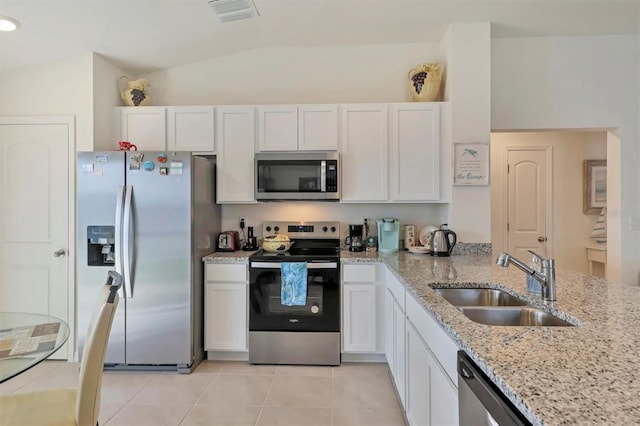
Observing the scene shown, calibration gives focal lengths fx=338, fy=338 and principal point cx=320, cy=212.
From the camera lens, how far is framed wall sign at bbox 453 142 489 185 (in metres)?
2.88

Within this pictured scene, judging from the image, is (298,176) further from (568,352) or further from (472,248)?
(568,352)

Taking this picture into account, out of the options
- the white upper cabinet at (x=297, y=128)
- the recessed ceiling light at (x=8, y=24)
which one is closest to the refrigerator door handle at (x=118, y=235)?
the white upper cabinet at (x=297, y=128)

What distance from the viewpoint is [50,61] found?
289 cm

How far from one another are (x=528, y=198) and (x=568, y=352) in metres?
4.02

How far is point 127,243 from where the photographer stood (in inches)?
103

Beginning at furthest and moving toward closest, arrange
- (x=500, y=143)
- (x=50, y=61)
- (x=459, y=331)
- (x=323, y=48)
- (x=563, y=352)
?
(x=500, y=143) < (x=323, y=48) < (x=50, y=61) < (x=459, y=331) < (x=563, y=352)

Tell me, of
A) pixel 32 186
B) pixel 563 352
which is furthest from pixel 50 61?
pixel 563 352

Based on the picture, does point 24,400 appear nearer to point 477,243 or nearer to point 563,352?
point 563,352

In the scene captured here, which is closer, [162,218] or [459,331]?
[459,331]

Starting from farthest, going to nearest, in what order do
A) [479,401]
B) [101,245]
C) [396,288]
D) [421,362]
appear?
[101,245] < [396,288] < [421,362] < [479,401]

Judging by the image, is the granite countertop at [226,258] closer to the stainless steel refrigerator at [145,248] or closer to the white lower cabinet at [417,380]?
the stainless steel refrigerator at [145,248]

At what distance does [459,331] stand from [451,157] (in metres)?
2.10

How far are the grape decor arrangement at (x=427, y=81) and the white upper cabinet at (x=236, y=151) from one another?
1501mm

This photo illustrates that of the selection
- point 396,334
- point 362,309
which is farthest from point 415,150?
point 396,334
